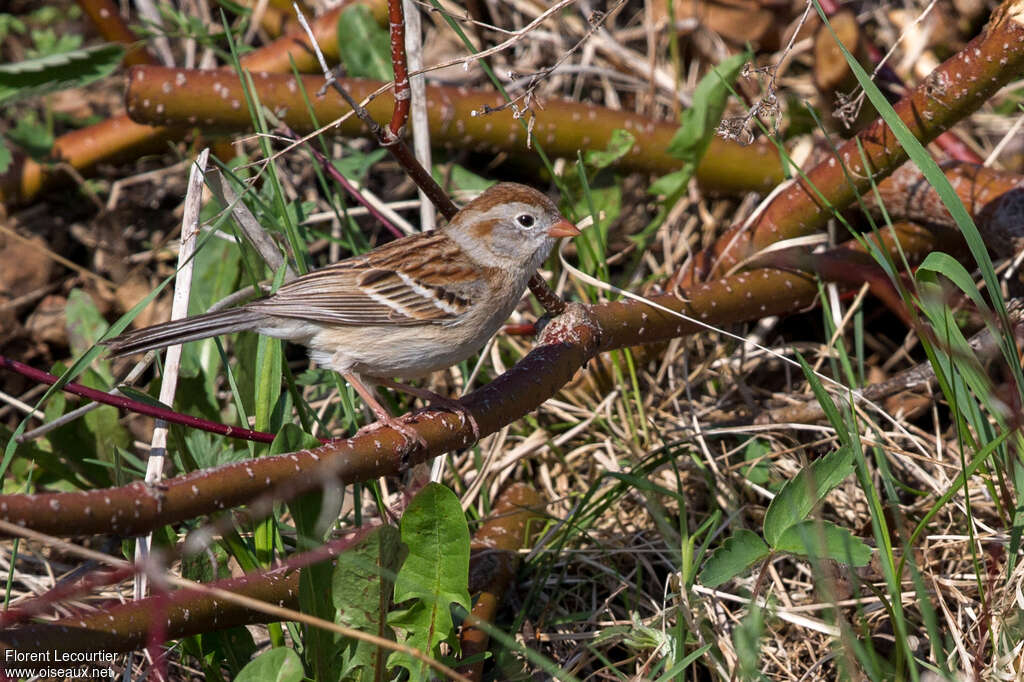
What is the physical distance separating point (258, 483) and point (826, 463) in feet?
4.34

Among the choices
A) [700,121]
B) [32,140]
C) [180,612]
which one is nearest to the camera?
[180,612]

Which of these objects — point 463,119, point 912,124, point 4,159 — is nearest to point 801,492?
point 912,124

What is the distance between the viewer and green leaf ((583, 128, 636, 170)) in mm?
4035

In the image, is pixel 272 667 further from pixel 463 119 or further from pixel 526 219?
pixel 463 119

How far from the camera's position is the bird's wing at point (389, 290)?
9.97 ft

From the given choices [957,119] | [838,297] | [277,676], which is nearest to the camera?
[277,676]

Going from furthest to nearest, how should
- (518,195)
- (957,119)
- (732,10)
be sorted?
(732,10)
(518,195)
(957,119)

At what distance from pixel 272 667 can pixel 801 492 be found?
129 centimetres

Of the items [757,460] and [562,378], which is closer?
[562,378]

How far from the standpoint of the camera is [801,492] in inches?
97.4

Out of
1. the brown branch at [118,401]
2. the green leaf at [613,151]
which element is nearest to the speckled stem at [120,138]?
the green leaf at [613,151]

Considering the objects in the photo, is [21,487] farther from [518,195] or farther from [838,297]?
[838,297]

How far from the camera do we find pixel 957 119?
10.2 ft

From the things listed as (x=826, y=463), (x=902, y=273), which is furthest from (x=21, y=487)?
(x=902, y=273)
